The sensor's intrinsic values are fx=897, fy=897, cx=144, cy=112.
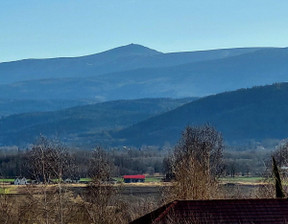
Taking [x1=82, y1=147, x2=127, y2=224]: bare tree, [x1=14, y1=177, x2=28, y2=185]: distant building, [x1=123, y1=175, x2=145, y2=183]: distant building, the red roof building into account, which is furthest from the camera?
[x1=123, y1=175, x2=145, y2=183]: distant building

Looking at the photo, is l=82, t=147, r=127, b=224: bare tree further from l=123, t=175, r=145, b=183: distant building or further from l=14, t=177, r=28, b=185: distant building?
l=123, t=175, r=145, b=183: distant building

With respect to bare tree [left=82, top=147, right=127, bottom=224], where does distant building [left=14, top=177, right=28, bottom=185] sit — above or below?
below

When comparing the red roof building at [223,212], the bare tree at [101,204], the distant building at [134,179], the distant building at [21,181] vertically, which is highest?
the red roof building at [223,212]

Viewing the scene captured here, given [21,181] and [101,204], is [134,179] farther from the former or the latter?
[101,204]

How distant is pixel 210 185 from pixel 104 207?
826cm

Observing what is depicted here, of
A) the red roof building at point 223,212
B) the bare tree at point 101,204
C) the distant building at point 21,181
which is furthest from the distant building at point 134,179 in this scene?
the red roof building at point 223,212

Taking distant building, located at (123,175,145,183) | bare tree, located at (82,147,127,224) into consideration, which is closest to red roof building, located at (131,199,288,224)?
bare tree, located at (82,147,127,224)

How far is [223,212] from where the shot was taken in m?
40.0

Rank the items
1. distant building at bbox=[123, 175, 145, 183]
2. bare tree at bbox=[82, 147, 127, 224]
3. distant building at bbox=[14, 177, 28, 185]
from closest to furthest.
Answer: bare tree at bbox=[82, 147, 127, 224]
distant building at bbox=[14, 177, 28, 185]
distant building at bbox=[123, 175, 145, 183]

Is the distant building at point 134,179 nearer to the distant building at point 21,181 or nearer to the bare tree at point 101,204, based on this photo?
the distant building at point 21,181

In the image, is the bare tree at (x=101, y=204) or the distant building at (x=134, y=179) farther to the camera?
the distant building at (x=134, y=179)

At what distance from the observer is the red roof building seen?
39.4 metres

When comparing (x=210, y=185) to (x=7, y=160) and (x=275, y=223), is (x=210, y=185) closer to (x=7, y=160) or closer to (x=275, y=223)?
(x=275, y=223)

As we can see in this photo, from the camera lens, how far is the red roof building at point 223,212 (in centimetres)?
3941
